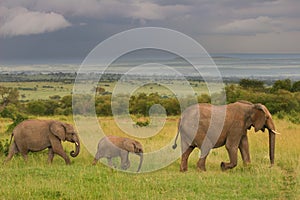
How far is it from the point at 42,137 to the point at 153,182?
4.82 metres

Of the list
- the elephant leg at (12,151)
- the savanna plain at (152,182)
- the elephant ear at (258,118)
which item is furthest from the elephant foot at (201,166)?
the elephant leg at (12,151)

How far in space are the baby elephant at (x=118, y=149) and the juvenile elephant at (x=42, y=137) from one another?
0.74m

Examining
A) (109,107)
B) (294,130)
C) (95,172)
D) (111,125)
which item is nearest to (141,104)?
(109,107)

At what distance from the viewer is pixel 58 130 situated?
1415cm

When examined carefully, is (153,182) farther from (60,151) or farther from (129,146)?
(60,151)

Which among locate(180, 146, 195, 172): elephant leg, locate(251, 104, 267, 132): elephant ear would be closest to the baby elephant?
locate(180, 146, 195, 172): elephant leg

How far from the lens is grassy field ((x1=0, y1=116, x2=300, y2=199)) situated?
31.2ft

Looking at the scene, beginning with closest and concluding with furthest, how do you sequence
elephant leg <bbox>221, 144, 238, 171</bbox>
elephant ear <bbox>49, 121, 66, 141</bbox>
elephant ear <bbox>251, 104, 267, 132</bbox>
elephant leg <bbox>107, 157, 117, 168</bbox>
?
elephant leg <bbox>221, 144, 238, 171</bbox> < elephant ear <bbox>251, 104, 267, 132</bbox> < elephant leg <bbox>107, 157, 117, 168</bbox> < elephant ear <bbox>49, 121, 66, 141</bbox>

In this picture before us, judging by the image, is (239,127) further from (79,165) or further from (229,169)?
(79,165)

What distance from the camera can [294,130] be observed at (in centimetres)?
2141

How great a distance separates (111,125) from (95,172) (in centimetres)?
1335

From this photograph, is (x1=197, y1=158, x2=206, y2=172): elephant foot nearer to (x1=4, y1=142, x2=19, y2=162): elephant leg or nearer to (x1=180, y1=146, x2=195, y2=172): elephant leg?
(x1=180, y1=146, x2=195, y2=172): elephant leg

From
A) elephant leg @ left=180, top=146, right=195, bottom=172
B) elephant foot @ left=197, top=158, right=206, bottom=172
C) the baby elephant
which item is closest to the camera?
elephant foot @ left=197, top=158, right=206, bottom=172

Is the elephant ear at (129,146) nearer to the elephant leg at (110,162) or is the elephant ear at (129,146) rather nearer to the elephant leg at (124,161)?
the elephant leg at (124,161)
